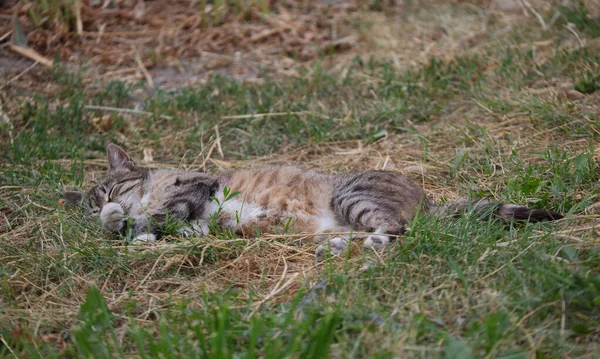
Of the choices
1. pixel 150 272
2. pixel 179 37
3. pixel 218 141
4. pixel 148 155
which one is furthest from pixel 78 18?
pixel 150 272

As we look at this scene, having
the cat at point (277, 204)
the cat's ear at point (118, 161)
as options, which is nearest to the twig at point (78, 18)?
the cat's ear at point (118, 161)

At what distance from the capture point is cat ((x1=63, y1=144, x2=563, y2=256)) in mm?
4027

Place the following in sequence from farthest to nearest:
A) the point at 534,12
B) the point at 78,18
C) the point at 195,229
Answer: the point at 78,18, the point at 534,12, the point at 195,229

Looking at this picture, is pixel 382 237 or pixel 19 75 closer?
pixel 382 237

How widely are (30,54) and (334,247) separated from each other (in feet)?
16.6

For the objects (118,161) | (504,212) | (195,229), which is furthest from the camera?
(118,161)

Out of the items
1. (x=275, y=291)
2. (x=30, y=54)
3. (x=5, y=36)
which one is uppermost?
(x=275, y=291)

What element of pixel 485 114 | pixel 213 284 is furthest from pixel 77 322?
pixel 485 114

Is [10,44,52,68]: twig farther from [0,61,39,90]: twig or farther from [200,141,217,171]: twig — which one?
[200,141,217,171]: twig

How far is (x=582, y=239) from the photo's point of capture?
352cm

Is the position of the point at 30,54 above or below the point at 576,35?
below

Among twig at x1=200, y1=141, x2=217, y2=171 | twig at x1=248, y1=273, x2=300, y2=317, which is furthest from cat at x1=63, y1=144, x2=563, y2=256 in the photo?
twig at x1=200, y1=141, x2=217, y2=171

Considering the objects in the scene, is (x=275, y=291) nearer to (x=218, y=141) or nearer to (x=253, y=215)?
(x=253, y=215)

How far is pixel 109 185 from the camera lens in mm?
4895
